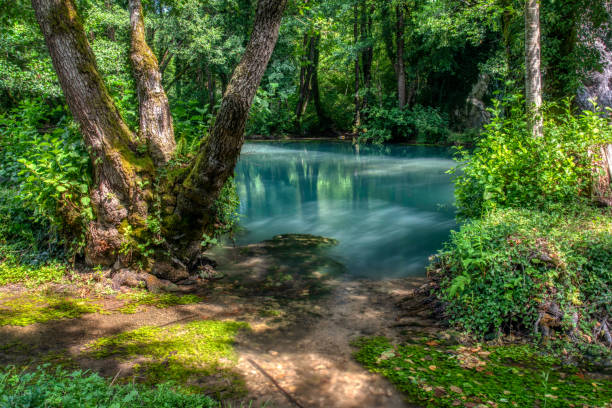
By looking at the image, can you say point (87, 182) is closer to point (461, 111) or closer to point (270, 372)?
point (270, 372)

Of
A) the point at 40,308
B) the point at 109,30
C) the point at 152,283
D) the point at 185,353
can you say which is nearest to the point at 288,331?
the point at 185,353

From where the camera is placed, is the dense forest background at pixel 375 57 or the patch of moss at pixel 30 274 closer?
the patch of moss at pixel 30 274

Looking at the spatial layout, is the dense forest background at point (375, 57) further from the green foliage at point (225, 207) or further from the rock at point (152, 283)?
the rock at point (152, 283)

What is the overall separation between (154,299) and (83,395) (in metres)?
2.93

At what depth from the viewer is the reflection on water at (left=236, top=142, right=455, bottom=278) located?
8.17 metres

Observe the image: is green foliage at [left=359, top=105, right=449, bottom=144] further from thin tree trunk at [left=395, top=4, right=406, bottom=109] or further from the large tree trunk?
the large tree trunk

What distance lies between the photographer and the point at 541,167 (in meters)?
5.68

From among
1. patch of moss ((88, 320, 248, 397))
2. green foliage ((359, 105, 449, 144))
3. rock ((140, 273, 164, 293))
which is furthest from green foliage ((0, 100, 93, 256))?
green foliage ((359, 105, 449, 144))

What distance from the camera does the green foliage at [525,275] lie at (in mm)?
4012

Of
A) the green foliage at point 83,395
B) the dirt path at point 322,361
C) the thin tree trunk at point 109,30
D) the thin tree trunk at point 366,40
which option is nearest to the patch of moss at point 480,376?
the dirt path at point 322,361

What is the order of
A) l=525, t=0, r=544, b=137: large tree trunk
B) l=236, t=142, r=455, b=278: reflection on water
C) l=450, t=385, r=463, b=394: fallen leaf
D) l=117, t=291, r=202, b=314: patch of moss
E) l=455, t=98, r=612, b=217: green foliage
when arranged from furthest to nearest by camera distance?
l=236, t=142, r=455, b=278: reflection on water → l=525, t=0, r=544, b=137: large tree trunk → l=455, t=98, r=612, b=217: green foliage → l=117, t=291, r=202, b=314: patch of moss → l=450, t=385, r=463, b=394: fallen leaf

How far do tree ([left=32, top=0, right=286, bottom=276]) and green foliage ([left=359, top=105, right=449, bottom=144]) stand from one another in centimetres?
2072

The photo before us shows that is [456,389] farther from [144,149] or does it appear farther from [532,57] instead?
[532,57]

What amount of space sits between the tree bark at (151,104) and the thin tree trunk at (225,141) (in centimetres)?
60
